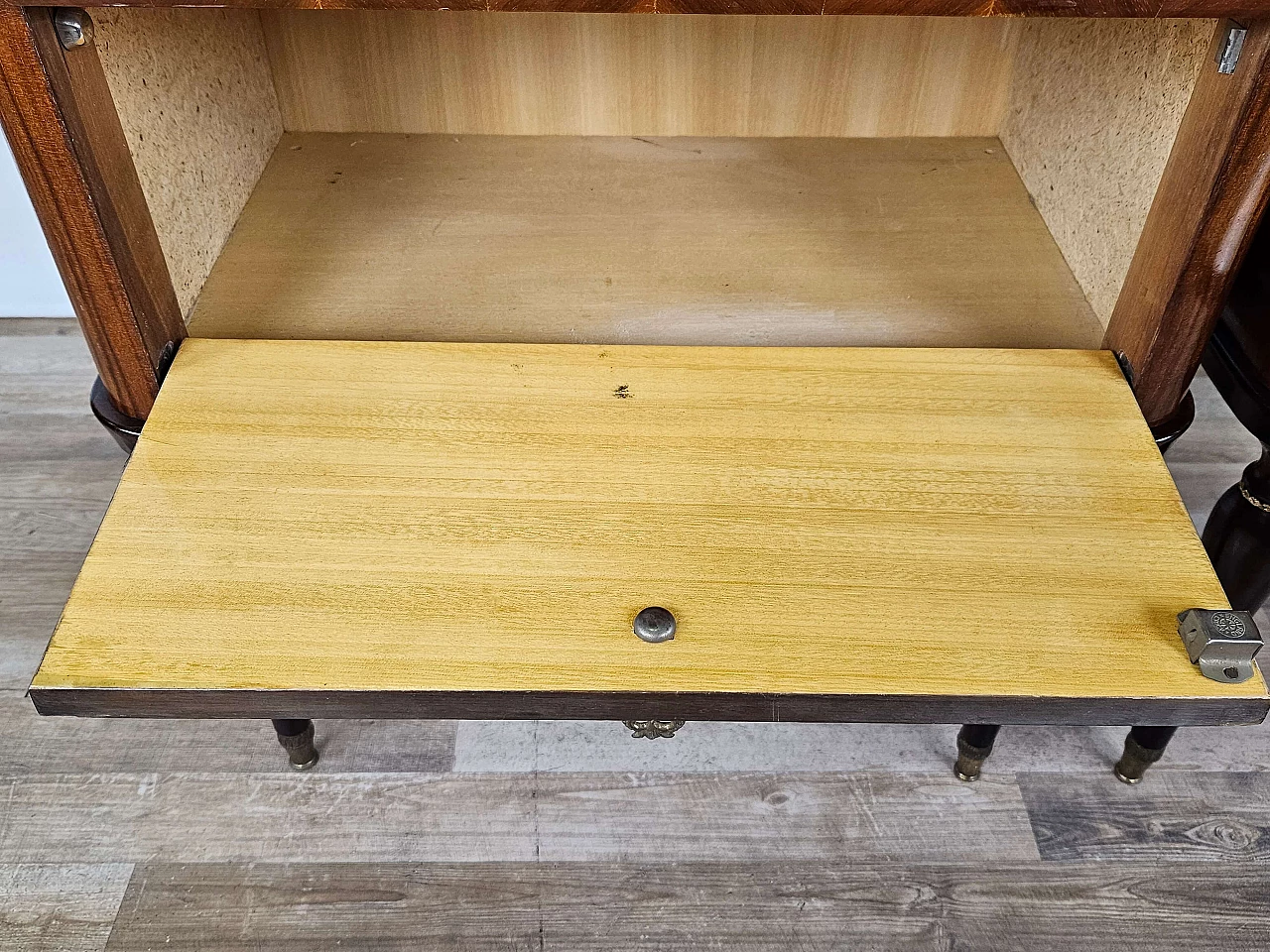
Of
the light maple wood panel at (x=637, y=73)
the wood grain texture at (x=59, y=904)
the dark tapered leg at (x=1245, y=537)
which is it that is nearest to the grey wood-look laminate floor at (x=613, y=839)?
the wood grain texture at (x=59, y=904)

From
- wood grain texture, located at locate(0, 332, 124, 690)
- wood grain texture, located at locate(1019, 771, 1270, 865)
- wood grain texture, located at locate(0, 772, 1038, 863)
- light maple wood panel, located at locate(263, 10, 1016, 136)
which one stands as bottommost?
wood grain texture, located at locate(1019, 771, 1270, 865)

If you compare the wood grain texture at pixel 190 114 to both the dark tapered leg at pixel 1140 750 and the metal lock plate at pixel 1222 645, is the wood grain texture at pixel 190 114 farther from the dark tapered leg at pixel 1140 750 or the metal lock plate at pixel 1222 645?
the dark tapered leg at pixel 1140 750

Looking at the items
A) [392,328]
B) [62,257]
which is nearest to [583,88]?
[392,328]

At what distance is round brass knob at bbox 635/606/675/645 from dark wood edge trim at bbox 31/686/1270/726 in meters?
0.03

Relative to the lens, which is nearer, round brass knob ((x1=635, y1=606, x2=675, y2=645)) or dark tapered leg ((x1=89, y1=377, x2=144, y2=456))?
round brass knob ((x1=635, y1=606, x2=675, y2=645))

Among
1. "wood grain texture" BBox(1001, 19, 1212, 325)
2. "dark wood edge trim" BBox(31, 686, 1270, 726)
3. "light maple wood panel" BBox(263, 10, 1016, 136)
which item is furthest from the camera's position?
"light maple wood panel" BBox(263, 10, 1016, 136)

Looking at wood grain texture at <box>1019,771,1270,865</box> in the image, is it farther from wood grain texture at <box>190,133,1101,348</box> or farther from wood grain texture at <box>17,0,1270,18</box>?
wood grain texture at <box>17,0,1270,18</box>

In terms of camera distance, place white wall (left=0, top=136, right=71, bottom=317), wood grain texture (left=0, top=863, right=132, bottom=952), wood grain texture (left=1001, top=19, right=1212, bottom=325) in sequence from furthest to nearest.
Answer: white wall (left=0, top=136, right=71, bottom=317) < wood grain texture (left=0, top=863, right=132, bottom=952) < wood grain texture (left=1001, top=19, right=1212, bottom=325)

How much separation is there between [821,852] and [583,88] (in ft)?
2.08

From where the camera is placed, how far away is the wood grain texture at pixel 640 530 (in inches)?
19.5

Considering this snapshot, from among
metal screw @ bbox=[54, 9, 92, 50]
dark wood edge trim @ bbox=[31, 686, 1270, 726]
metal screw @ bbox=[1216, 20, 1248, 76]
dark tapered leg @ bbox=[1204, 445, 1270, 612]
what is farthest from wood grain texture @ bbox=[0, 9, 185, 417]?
dark tapered leg @ bbox=[1204, 445, 1270, 612]

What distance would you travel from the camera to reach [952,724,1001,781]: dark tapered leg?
0.79 meters

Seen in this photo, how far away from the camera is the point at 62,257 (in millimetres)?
589

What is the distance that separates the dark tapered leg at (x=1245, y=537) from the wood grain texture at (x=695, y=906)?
0.20 metres
